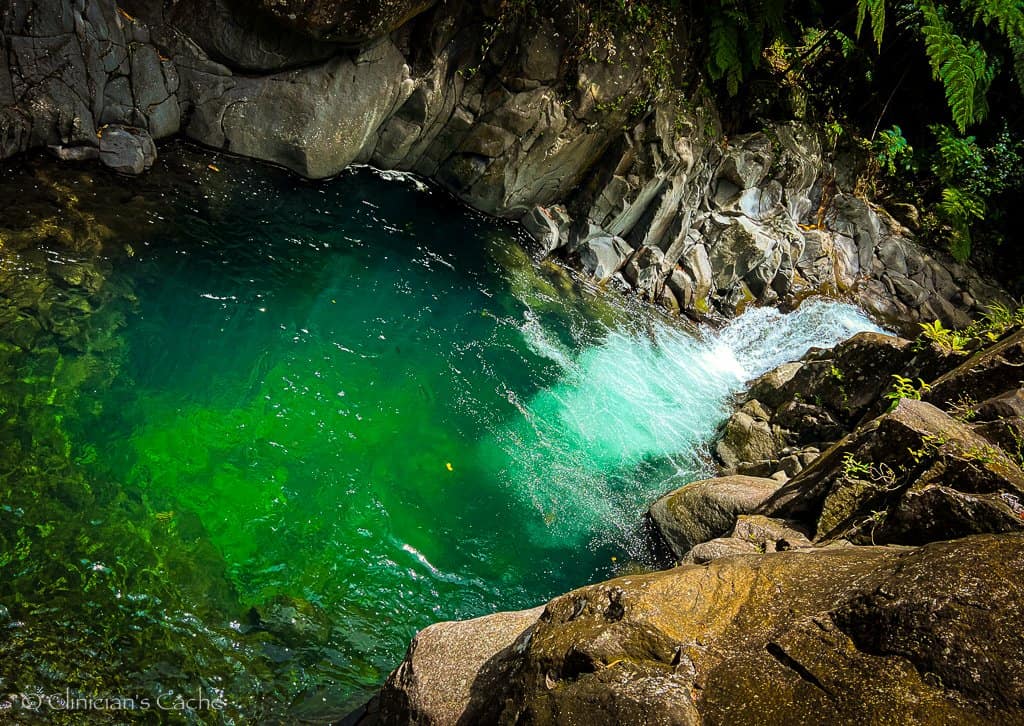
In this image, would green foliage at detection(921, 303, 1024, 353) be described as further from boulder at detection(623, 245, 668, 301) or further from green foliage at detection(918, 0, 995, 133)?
green foliage at detection(918, 0, 995, 133)

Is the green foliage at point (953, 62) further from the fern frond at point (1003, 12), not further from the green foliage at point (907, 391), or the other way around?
the green foliage at point (907, 391)

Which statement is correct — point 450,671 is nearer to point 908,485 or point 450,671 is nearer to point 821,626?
point 821,626

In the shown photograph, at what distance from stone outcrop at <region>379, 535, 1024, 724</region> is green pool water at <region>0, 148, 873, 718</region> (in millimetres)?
1771

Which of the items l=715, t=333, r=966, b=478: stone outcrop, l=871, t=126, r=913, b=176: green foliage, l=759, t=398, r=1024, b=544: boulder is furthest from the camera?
l=871, t=126, r=913, b=176: green foliage

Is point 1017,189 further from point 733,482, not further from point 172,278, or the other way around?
point 172,278

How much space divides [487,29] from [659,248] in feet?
14.2

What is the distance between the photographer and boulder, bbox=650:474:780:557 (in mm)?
5340

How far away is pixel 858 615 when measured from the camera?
2209 millimetres

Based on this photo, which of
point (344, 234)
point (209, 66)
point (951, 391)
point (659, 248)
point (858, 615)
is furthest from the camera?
point (659, 248)

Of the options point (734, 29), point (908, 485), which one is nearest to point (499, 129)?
point (734, 29)

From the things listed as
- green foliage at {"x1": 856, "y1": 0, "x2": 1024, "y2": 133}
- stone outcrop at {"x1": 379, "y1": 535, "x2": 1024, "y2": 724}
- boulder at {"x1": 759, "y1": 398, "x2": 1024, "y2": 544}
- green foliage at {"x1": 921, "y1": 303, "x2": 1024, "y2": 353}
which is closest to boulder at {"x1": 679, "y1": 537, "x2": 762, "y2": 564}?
boulder at {"x1": 759, "y1": 398, "x2": 1024, "y2": 544}

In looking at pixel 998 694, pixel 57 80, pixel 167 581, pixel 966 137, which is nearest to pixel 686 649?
pixel 998 694

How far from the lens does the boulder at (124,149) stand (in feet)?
21.1

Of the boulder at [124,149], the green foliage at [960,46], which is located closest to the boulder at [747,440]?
the green foliage at [960,46]
